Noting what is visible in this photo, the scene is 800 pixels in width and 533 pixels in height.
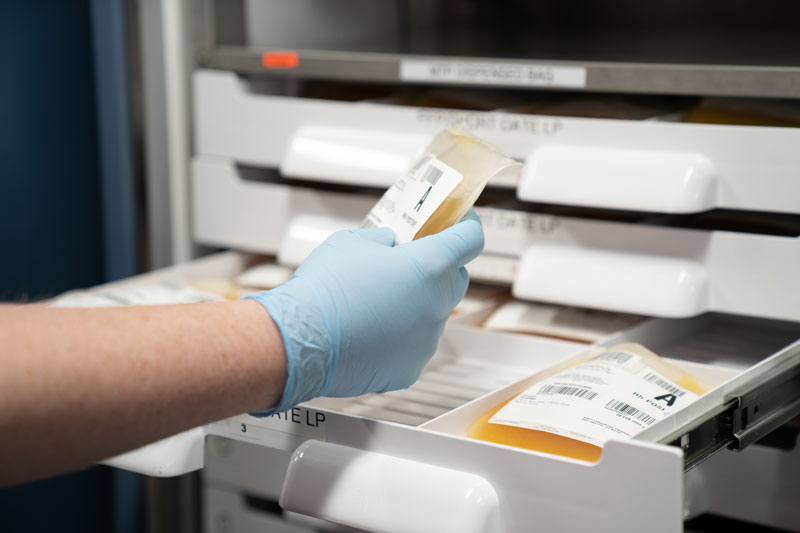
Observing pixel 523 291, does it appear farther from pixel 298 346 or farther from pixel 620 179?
pixel 298 346

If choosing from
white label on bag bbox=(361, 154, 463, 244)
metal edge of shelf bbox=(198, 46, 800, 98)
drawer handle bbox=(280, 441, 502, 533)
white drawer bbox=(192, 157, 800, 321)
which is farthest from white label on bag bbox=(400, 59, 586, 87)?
drawer handle bbox=(280, 441, 502, 533)

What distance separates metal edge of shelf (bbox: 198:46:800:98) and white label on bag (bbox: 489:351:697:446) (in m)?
0.29

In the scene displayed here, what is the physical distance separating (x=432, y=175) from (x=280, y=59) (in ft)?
1.54

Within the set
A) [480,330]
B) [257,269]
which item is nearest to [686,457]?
[480,330]

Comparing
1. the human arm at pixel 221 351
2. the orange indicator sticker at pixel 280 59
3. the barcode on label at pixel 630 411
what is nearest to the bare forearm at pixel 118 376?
the human arm at pixel 221 351

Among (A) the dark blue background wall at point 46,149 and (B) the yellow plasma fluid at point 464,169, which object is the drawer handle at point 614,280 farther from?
(A) the dark blue background wall at point 46,149

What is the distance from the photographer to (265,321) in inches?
25.2

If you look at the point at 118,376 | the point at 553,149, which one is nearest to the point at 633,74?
the point at 553,149

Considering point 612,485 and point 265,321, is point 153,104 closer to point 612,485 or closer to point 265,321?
point 265,321

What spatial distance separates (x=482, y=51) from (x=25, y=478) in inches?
32.5

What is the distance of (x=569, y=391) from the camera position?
684mm

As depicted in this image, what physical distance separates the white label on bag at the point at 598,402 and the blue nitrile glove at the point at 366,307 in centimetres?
9

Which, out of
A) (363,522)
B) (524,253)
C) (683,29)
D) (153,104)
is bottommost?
(363,522)

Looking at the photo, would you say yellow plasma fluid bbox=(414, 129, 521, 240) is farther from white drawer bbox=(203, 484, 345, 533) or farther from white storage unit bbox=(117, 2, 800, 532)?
white drawer bbox=(203, 484, 345, 533)
